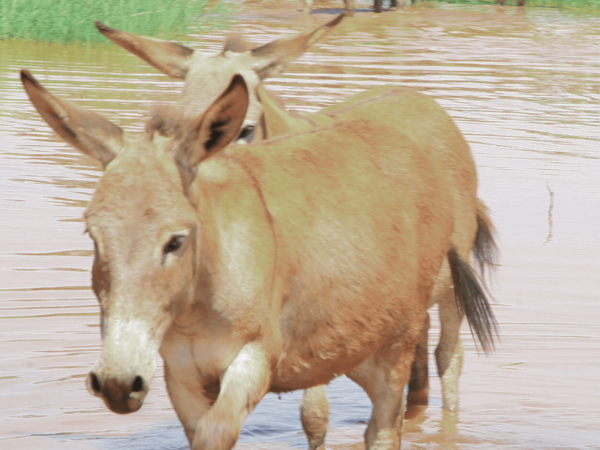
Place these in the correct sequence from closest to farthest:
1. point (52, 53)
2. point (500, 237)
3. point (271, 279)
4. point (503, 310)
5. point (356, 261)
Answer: point (271, 279), point (356, 261), point (503, 310), point (500, 237), point (52, 53)

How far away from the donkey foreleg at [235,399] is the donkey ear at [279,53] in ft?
9.36

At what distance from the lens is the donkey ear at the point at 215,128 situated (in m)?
3.16

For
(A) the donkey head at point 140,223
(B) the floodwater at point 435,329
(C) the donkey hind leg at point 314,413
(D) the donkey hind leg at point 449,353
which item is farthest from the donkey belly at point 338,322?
(D) the donkey hind leg at point 449,353

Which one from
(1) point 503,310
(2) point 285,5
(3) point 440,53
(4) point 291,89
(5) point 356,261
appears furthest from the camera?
(2) point 285,5

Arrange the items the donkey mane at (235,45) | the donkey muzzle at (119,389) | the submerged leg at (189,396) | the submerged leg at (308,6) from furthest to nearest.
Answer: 1. the submerged leg at (308,6)
2. the donkey mane at (235,45)
3. the submerged leg at (189,396)
4. the donkey muzzle at (119,389)

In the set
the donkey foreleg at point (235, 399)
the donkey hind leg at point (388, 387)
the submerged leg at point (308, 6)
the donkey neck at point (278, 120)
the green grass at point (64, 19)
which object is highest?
the donkey neck at point (278, 120)

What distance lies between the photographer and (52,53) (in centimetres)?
1661

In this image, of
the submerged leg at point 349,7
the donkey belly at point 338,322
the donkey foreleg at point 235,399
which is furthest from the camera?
the submerged leg at point 349,7

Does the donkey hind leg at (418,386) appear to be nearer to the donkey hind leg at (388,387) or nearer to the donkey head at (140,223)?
the donkey hind leg at (388,387)

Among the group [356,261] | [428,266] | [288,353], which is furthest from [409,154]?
[288,353]

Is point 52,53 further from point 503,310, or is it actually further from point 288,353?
point 288,353

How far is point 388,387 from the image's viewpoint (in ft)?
14.4

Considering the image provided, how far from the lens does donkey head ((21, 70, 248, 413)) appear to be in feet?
9.63

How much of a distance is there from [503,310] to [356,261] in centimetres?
295
